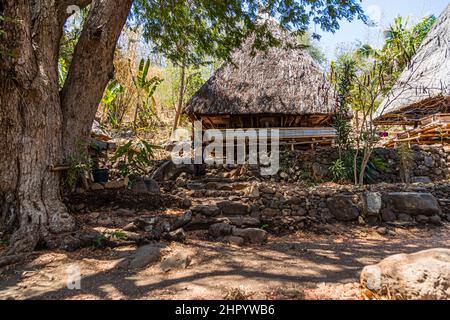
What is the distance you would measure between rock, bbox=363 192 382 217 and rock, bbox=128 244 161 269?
12.2 ft

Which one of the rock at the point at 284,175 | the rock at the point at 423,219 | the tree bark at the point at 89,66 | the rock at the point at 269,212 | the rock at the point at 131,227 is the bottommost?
the rock at the point at 423,219

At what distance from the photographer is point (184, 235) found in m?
3.88

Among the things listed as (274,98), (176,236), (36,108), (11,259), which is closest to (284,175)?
(274,98)

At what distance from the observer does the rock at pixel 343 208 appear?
15.8 ft

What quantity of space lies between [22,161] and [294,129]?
711 cm

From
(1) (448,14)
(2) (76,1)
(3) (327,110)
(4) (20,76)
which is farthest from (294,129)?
(1) (448,14)

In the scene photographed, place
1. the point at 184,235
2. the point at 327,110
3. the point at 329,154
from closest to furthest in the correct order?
the point at 184,235, the point at 329,154, the point at 327,110

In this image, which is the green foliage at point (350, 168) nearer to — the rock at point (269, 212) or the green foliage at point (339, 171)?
the green foliage at point (339, 171)

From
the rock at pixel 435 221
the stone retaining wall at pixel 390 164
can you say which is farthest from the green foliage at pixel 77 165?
the rock at pixel 435 221

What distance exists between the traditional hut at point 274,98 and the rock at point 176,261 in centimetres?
595

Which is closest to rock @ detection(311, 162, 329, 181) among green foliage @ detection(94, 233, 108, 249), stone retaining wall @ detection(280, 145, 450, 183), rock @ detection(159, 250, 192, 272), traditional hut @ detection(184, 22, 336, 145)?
stone retaining wall @ detection(280, 145, 450, 183)

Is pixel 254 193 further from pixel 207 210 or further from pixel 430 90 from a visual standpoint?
pixel 430 90

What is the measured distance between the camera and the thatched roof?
831 cm
